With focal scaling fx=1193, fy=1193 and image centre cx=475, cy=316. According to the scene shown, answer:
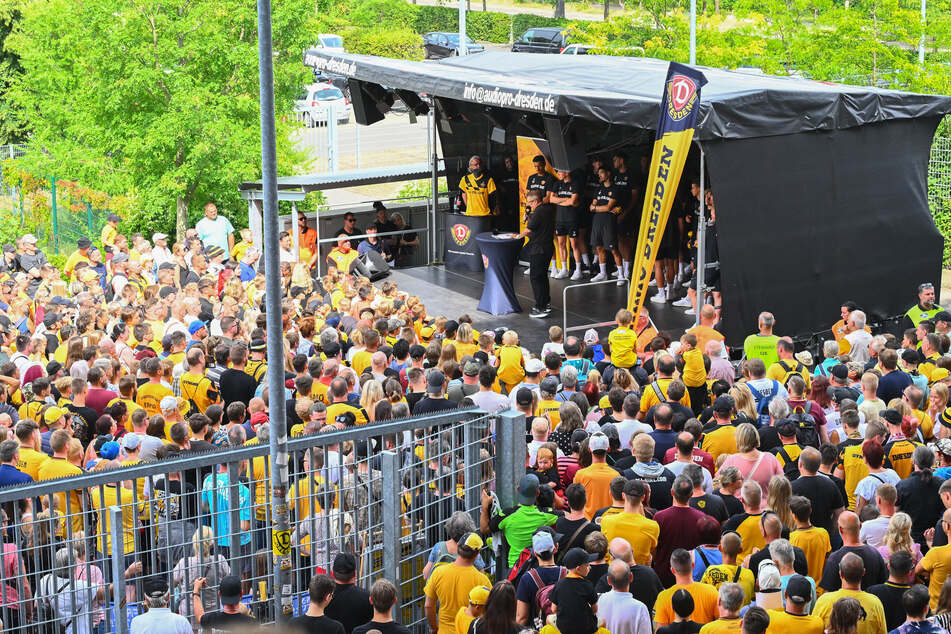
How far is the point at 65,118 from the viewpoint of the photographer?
20234 mm

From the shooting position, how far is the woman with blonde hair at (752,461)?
8.12 meters

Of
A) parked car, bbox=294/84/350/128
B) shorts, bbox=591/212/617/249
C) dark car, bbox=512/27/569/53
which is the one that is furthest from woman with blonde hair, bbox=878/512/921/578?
dark car, bbox=512/27/569/53

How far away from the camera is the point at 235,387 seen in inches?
401

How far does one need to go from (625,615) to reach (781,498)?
5.15 feet

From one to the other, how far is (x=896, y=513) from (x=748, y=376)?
117 inches

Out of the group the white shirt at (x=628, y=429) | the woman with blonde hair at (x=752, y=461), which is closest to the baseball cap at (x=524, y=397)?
the white shirt at (x=628, y=429)

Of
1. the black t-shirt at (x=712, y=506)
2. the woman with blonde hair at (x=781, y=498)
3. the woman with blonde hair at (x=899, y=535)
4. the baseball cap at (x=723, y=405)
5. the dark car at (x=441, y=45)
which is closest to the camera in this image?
the woman with blonde hair at (x=899, y=535)

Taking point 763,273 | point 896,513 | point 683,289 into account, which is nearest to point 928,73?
point 683,289

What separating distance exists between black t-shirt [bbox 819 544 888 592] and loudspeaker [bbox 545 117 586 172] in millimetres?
9429

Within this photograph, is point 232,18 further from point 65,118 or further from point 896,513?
point 896,513

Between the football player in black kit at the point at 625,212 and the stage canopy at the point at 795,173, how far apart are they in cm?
78

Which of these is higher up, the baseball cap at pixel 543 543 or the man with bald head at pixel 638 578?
the baseball cap at pixel 543 543

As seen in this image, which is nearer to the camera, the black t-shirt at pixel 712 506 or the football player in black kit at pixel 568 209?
the black t-shirt at pixel 712 506

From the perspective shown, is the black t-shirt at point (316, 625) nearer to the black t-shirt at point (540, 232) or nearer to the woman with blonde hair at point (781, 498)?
the woman with blonde hair at point (781, 498)
